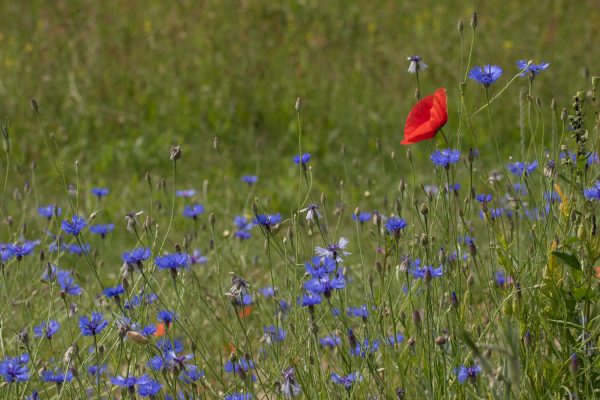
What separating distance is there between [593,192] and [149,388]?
1071 millimetres

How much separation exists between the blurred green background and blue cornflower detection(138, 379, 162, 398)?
10.1ft

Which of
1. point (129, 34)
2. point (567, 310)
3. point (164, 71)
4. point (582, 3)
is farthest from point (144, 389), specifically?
point (582, 3)

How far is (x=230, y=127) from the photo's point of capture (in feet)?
19.0

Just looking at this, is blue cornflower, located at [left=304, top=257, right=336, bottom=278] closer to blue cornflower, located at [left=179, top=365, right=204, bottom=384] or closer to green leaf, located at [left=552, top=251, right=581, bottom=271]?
blue cornflower, located at [left=179, top=365, right=204, bottom=384]

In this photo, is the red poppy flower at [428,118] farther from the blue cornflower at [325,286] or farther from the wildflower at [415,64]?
the blue cornflower at [325,286]

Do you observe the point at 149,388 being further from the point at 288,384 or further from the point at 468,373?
the point at 468,373

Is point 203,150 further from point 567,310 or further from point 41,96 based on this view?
point 567,310

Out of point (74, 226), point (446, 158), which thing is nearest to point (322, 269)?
point (446, 158)

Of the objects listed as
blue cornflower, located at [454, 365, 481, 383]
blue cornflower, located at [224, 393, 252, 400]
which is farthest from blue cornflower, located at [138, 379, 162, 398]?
blue cornflower, located at [454, 365, 481, 383]

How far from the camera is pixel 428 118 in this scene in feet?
7.21

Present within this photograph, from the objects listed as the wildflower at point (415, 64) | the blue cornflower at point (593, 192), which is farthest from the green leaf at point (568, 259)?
the wildflower at point (415, 64)

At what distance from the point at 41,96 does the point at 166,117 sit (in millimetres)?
798

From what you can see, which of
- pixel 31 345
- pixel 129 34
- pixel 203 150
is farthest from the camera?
pixel 129 34

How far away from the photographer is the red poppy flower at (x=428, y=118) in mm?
2092
